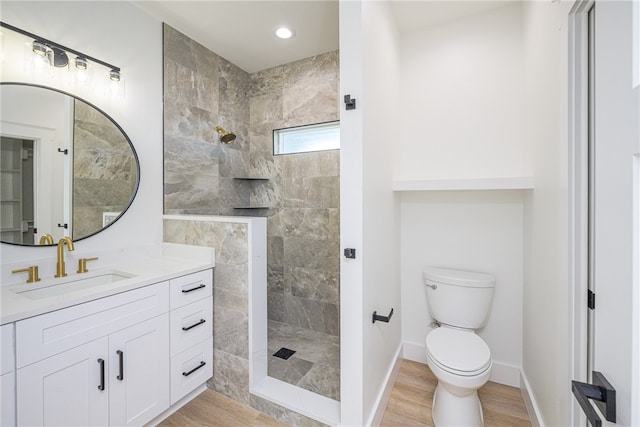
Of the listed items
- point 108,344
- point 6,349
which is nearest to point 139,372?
point 108,344

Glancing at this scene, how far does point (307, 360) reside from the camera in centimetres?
227

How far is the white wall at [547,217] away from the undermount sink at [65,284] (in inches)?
91.7

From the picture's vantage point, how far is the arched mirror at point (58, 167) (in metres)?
1.48

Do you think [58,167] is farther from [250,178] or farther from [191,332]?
[250,178]

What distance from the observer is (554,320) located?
1.30 m

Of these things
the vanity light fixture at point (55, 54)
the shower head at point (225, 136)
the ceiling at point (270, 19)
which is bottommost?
the shower head at point (225, 136)

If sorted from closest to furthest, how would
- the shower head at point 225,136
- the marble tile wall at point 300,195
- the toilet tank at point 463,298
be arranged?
the toilet tank at point 463,298, the shower head at point 225,136, the marble tile wall at point 300,195

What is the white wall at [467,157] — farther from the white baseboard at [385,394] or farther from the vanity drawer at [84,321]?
the vanity drawer at [84,321]

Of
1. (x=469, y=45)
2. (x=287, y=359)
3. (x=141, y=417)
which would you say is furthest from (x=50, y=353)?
(x=469, y=45)

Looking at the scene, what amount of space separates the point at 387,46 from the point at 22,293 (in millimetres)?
2623

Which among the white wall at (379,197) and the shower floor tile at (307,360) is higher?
the white wall at (379,197)

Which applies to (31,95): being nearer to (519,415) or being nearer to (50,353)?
(50,353)

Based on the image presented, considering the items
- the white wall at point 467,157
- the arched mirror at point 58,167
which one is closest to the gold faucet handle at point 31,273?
the arched mirror at point 58,167

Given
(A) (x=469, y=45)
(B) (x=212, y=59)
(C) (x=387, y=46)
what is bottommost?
(C) (x=387, y=46)
